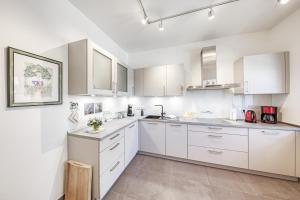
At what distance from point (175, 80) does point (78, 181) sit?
7.81 feet

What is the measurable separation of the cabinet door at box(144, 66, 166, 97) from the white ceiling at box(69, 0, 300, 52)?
671mm

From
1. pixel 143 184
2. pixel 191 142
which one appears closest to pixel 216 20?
pixel 191 142

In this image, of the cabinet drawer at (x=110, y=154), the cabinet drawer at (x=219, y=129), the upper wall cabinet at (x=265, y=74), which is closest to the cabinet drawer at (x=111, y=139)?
the cabinet drawer at (x=110, y=154)

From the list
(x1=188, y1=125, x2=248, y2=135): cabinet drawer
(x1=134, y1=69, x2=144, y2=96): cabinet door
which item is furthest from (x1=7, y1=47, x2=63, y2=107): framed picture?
(x1=188, y1=125, x2=248, y2=135): cabinet drawer

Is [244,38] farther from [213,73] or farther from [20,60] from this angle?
[20,60]

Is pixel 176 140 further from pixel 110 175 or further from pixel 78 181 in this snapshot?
pixel 78 181

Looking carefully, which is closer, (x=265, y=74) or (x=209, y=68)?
(x=265, y=74)

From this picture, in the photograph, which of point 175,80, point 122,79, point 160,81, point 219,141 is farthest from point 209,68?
point 122,79

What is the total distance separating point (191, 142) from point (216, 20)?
7.35ft

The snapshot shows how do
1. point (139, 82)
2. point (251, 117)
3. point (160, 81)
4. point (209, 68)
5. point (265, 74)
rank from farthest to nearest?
point (139, 82) → point (160, 81) → point (209, 68) → point (251, 117) → point (265, 74)

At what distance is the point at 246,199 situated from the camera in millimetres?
1521

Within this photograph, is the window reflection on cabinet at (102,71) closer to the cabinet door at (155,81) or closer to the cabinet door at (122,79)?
the cabinet door at (122,79)

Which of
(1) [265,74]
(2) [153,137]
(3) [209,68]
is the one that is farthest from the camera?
(2) [153,137]

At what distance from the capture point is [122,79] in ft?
8.39
